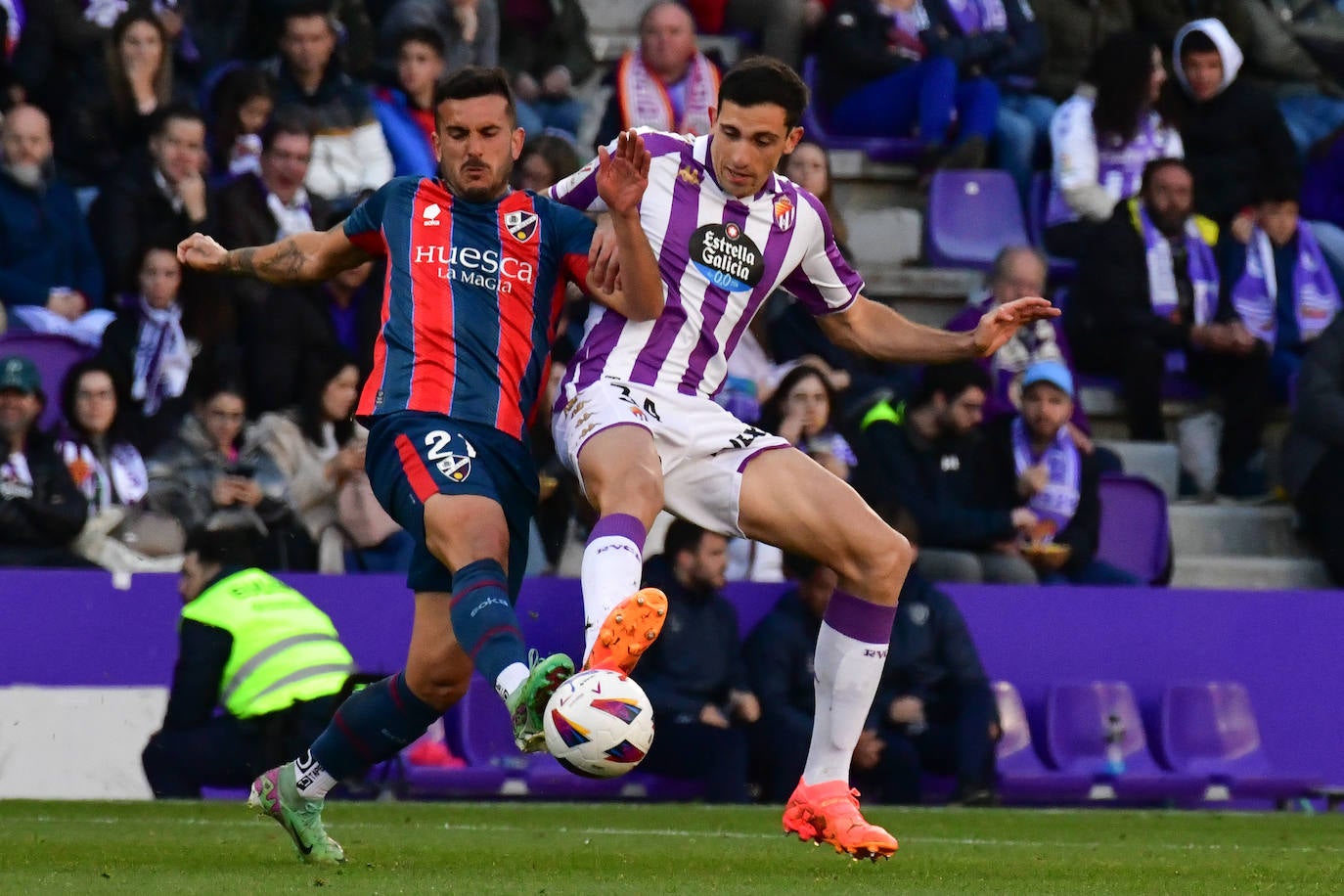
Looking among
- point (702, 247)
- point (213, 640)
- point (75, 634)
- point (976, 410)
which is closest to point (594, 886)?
point (702, 247)

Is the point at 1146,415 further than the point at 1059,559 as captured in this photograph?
Yes

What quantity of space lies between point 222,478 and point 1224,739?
5052 millimetres

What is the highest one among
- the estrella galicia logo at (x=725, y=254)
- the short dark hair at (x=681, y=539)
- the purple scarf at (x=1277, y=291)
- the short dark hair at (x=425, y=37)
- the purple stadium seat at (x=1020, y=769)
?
the short dark hair at (x=425, y=37)

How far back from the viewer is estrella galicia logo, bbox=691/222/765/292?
22.5 feet

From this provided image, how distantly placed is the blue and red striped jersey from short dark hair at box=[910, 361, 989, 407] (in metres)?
5.30

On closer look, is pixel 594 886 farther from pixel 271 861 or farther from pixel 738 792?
pixel 738 792

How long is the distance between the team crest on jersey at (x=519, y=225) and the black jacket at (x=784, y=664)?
425cm

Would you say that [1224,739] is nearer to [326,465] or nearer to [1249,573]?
[1249,573]

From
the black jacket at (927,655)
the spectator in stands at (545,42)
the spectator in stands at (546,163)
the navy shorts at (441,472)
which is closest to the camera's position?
the navy shorts at (441,472)

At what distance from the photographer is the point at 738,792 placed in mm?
10492

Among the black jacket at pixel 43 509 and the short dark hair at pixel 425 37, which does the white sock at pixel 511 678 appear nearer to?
the black jacket at pixel 43 509

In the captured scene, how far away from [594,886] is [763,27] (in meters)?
9.88

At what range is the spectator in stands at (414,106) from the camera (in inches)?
515

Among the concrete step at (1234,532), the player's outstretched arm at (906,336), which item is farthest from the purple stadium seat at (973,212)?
the player's outstretched arm at (906,336)
